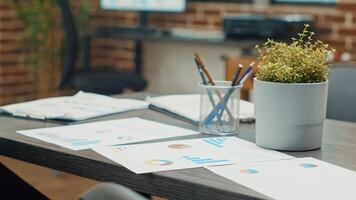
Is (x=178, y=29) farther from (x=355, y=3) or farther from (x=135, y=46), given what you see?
(x=355, y=3)

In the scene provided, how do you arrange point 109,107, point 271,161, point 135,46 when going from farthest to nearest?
point 135,46, point 109,107, point 271,161

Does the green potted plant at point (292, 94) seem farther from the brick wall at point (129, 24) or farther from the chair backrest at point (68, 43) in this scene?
the chair backrest at point (68, 43)

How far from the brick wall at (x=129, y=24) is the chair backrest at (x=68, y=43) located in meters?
0.83

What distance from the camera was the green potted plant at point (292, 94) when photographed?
4.26 ft

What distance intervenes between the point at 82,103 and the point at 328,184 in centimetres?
86

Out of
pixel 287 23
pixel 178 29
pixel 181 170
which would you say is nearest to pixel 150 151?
pixel 181 170

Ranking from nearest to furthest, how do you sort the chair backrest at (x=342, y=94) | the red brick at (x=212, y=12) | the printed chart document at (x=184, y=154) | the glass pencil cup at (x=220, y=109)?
the printed chart document at (x=184, y=154), the glass pencil cup at (x=220, y=109), the chair backrest at (x=342, y=94), the red brick at (x=212, y=12)

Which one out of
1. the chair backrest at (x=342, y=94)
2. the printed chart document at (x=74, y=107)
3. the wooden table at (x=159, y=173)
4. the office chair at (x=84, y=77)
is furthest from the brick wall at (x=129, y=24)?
the wooden table at (x=159, y=173)

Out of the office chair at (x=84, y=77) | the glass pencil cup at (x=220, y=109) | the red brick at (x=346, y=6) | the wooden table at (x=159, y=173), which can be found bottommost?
the office chair at (x=84, y=77)

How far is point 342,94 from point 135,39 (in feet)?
8.54

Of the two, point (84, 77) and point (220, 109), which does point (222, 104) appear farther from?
point (84, 77)

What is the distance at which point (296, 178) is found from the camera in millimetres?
1106

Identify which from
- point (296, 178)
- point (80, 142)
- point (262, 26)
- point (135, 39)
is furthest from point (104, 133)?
point (135, 39)

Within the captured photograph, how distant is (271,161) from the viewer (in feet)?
4.02
